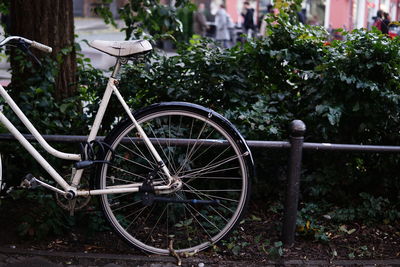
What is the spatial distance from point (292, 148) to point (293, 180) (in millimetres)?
205

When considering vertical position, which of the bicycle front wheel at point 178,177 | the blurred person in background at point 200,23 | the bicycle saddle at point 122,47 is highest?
the bicycle saddle at point 122,47

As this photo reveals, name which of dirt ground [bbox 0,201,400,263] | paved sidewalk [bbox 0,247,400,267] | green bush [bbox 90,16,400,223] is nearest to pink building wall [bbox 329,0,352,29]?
green bush [bbox 90,16,400,223]

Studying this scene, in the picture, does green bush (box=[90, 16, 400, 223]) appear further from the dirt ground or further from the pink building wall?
the pink building wall

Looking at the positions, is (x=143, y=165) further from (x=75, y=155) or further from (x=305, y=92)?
(x=305, y=92)

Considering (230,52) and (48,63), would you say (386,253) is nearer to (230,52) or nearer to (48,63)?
(230,52)

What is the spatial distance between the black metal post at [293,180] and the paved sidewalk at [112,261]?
0.68 ft

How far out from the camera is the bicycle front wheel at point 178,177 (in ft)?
11.0

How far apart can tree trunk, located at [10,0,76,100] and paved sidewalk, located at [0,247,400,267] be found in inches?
50.7

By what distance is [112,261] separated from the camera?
3.55 metres

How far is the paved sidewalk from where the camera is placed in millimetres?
3502

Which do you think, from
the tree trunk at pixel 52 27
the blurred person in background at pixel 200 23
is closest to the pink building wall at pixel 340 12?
the blurred person in background at pixel 200 23

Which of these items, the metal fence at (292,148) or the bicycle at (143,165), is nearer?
the bicycle at (143,165)

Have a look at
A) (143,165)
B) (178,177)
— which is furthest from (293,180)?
(143,165)

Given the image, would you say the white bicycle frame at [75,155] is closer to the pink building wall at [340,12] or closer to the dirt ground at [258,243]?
the dirt ground at [258,243]
